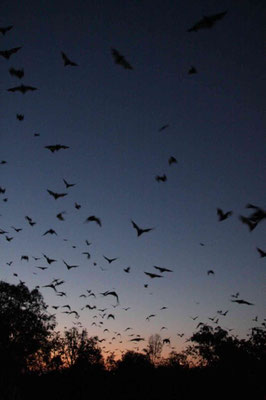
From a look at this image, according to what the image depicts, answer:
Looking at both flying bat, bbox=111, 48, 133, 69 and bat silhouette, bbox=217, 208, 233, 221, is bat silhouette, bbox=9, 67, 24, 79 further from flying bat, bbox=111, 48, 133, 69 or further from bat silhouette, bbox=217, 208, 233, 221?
bat silhouette, bbox=217, 208, 233, 221

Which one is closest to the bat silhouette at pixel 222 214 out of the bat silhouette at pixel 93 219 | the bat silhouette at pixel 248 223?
the bat silhouette at pixel 248 223

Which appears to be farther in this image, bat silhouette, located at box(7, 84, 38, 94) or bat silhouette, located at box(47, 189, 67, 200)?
bat silhouette, located at box(47, 189, 67, 200)

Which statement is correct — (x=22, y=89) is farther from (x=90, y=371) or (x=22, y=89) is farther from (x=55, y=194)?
(x=90, y=371)

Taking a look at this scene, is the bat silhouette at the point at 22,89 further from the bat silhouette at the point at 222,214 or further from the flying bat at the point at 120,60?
the bat silhouette at the point at 222,214

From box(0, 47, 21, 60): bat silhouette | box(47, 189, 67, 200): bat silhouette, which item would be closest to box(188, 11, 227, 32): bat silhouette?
box(0, 47, 21, 60): bat silhouette

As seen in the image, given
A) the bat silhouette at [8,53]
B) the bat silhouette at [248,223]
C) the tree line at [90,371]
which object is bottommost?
the tree line at [90,371]

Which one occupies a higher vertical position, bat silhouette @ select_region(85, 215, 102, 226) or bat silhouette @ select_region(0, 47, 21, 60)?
bat silhouette @ select_region(0, 47, 21, 60)

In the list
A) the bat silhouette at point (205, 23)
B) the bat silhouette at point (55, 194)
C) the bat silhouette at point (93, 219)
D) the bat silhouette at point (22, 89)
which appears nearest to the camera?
the bat silhouette at point (205, 23)

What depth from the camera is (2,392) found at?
746 cm

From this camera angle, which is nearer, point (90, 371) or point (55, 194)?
point (55, 194)

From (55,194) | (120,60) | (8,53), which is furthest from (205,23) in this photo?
(55,194)

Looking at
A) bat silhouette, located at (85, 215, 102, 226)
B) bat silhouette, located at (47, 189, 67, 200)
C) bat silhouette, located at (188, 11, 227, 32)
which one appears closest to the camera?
bat silhouette, located at (188, 11, 227, 32)

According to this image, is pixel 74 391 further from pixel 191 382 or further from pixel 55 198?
pixel 55 198

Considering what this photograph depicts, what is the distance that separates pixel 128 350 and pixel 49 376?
162 feet
